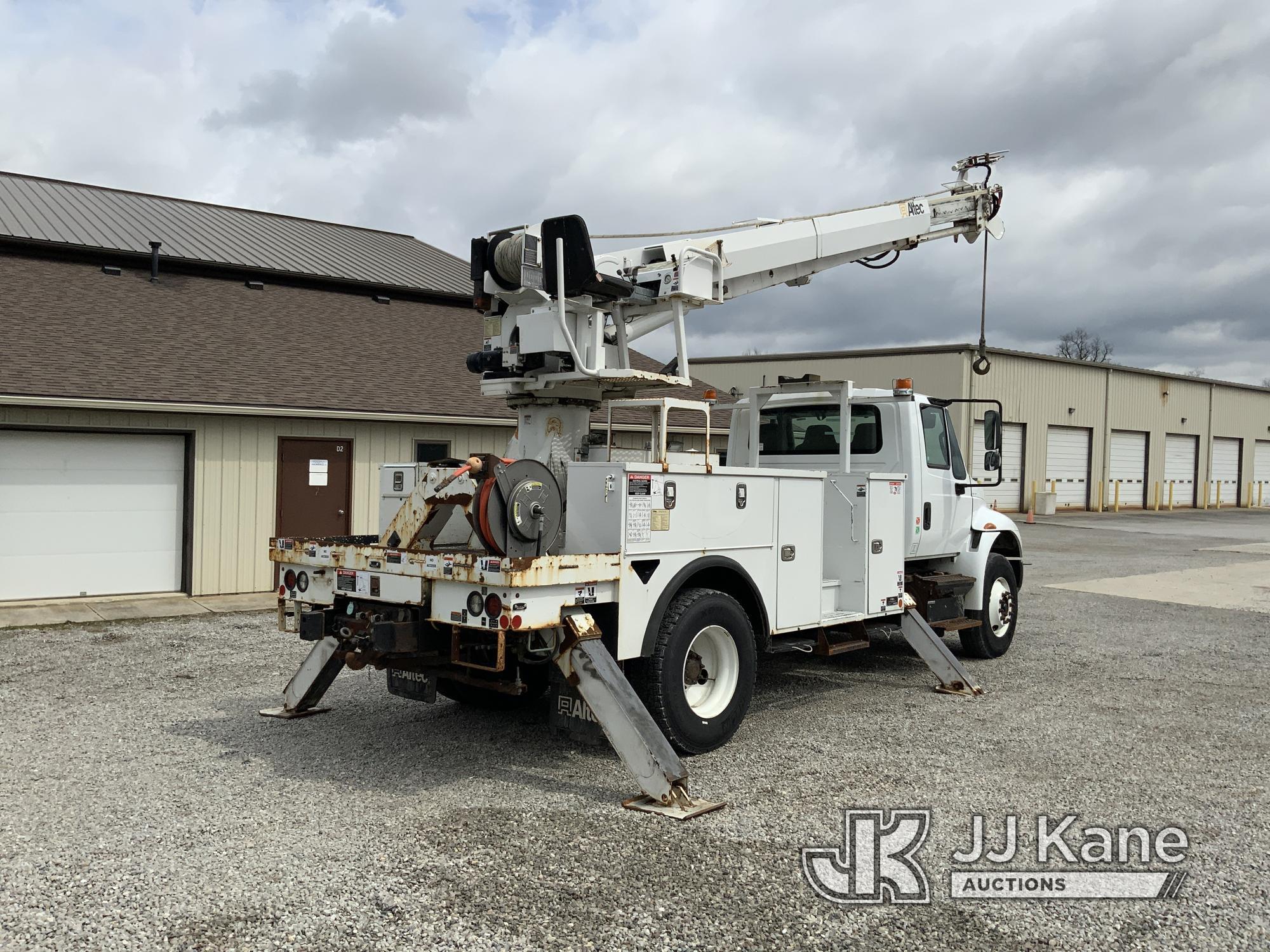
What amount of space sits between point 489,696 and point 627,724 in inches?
90.1

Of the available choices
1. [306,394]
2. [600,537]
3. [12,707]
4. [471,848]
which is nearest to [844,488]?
[600,537]

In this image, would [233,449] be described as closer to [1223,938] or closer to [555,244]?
[555,244]

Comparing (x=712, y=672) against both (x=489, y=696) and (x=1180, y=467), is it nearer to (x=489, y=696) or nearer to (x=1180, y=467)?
(x=489, y=696)

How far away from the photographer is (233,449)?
1310 centimetres

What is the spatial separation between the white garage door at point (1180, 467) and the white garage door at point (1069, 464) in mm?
5574

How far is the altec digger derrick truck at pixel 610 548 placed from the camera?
215 inches

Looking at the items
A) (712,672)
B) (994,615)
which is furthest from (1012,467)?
(712,672)

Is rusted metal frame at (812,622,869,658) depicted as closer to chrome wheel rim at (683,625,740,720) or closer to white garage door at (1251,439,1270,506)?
chrome wheel rim at (683,625,740,720)

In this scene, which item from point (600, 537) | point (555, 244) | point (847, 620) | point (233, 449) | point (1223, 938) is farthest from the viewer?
point (233, 449)

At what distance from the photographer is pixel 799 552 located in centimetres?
695

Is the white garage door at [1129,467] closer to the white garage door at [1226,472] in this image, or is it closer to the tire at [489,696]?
the white garage door at [1226,472]

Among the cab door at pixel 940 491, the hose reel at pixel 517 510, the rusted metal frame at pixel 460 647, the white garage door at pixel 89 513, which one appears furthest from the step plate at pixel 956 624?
the white garage door at pixel 89 513

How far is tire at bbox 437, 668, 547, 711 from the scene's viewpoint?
23.9 ft

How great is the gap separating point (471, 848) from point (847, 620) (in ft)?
11.8
